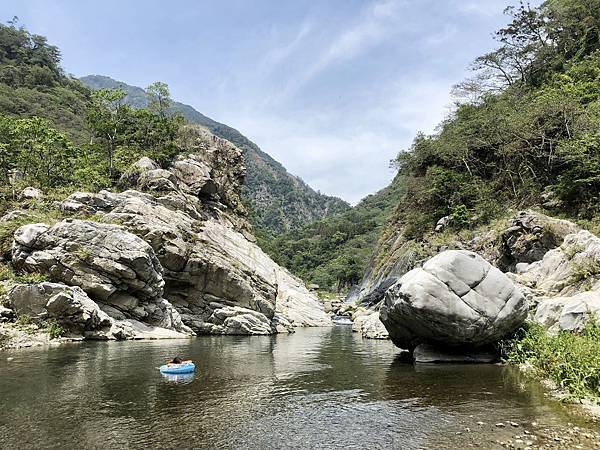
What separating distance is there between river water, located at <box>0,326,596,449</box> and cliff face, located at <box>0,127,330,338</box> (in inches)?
410

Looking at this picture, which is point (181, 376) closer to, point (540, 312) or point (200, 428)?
point (200, 428)

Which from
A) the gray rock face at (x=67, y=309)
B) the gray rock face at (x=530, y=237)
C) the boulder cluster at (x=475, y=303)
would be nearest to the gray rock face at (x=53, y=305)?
the gray rock face at (x=67, y=309)

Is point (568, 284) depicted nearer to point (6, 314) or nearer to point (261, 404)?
point (261, 404)

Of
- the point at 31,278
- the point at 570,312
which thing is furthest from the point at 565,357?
the point at 31,278

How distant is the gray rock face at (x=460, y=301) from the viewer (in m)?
19.2

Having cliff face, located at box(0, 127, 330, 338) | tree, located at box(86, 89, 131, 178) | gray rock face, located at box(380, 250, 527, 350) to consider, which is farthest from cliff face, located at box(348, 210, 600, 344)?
tree, located at box(86, 89, 131, 178)

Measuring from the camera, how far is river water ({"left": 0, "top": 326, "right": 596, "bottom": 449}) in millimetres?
10641

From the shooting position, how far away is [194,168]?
6094cm

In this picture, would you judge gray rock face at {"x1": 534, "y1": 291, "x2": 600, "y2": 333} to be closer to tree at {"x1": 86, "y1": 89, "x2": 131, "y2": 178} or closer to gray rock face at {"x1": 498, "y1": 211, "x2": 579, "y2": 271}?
gray rock face at {"x1": 498, "y1": 211, "x2": 579, "y2": 271}

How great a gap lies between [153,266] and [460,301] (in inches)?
979

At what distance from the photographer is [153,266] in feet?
117

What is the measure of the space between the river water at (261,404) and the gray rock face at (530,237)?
18506 millimetres

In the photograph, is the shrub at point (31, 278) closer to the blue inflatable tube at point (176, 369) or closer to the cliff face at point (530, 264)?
the blue inflatable tube at point (176, 369)

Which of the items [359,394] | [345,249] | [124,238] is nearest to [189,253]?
[124,238]
